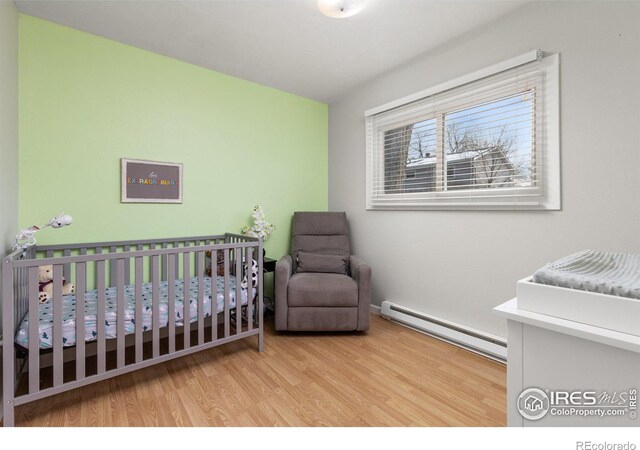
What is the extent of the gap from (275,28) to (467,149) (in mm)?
1636

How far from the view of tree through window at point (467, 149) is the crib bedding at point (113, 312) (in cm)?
172

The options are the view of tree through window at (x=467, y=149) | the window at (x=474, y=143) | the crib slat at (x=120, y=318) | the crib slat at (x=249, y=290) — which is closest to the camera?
the crib slat at (x=120, y=318)

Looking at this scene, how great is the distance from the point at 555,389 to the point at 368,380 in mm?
1244

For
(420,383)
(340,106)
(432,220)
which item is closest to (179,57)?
(340,106)

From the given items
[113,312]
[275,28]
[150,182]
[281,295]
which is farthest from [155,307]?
[275,28]

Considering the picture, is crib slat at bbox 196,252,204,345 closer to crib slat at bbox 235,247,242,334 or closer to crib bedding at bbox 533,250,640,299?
crib slat at bbox 235,247,242,334

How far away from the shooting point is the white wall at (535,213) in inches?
61.5

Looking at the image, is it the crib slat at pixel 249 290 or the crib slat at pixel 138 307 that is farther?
the crib slat at pixel 249 290

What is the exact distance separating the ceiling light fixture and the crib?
1555 millimetres

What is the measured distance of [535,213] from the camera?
189cm

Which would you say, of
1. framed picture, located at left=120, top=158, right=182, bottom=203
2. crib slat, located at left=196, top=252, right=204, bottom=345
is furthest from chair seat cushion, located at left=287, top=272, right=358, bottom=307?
framed picture, located at left=120, top=158, right=182, bottom=203

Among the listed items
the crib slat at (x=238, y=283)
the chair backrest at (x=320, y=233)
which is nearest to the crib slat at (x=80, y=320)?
the crib slat at (x=238, y=283)

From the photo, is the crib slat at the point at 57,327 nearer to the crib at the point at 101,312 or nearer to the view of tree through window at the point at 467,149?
the crib at the point at 101,312

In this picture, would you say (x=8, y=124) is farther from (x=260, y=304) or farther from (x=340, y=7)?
(x=340, y=7)
